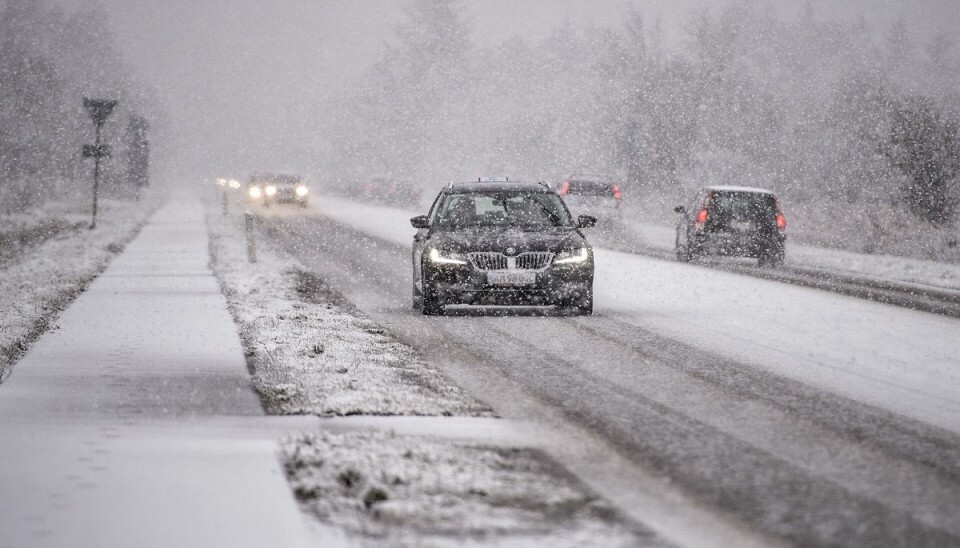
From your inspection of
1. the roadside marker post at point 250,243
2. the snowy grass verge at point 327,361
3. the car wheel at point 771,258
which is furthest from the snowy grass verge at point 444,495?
the car wheel at point 771,258

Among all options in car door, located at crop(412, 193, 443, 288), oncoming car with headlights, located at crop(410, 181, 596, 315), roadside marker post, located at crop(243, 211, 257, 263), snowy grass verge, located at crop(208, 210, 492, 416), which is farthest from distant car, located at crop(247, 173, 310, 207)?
oncoming car with headlights, located at crop(410, 181, 596, 315)

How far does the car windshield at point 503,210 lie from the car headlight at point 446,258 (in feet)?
3.02

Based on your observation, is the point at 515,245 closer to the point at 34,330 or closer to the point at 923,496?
the point at 34,330

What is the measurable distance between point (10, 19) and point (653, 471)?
69828 millimetres

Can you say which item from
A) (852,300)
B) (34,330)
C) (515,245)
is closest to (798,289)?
(852,300)

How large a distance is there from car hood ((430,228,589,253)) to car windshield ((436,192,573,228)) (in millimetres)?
416

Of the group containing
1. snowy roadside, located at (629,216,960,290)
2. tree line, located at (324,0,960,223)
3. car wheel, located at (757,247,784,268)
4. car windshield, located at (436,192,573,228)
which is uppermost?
Answer: tree line, located at (324,0,960,223)

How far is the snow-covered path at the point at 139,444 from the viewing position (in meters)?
4.77

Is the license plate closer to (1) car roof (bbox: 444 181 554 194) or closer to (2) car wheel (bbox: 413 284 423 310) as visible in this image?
(2) car wheel (bbox: 413 284 423 310)

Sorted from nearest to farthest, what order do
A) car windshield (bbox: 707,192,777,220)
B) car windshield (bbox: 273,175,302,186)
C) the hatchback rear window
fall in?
car windshield (bbox: 707,192,777,220), the hatchback rear window, car windshield (bbox: 273,175,302,186)

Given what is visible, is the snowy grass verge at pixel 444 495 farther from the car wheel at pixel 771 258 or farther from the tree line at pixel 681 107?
the tree line at pixel 681 107

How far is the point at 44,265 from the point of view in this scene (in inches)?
828

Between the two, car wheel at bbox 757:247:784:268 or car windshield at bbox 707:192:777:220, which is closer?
car windshield at bbox 707:192:777:220

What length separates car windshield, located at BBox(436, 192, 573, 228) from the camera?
14195 mm
